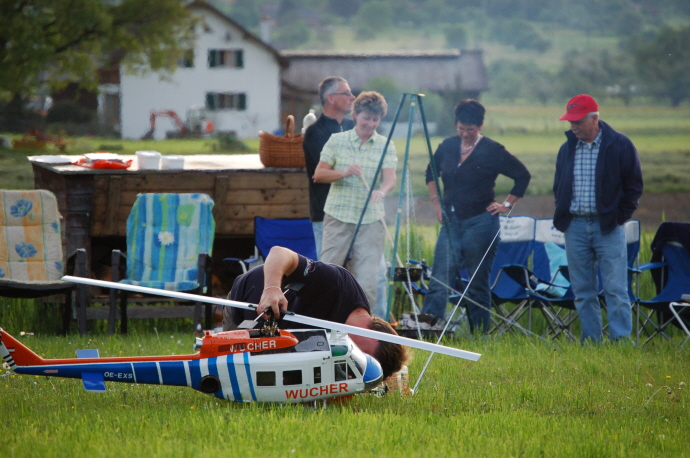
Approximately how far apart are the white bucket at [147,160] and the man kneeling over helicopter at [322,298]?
3702 mm

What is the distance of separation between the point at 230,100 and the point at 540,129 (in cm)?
1297

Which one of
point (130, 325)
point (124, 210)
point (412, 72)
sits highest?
point (412, 72)

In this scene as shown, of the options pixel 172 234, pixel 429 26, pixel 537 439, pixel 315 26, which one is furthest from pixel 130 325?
pixel 315 26

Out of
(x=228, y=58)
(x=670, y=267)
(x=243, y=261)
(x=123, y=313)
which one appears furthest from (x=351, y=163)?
(x=228, y=58)

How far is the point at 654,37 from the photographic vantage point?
18766 millimetres

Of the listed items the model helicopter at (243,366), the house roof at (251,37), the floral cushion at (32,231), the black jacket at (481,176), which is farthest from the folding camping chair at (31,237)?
the house roof at (251,37)

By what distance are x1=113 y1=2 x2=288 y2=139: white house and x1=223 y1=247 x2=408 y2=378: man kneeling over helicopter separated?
18.6 meters

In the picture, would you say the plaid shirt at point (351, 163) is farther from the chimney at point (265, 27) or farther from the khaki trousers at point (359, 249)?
the chimney at point (265, 27)

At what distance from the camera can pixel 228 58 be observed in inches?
1081

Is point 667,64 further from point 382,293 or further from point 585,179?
point 382,293

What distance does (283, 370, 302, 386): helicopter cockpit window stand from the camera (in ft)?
10.9

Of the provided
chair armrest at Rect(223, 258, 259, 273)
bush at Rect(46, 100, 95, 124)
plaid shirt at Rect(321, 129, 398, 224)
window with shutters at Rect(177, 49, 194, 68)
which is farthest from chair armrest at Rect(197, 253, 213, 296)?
window with shutters at Rect(177, 49, 194, 68)

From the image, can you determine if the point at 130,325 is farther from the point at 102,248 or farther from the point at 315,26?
the point at 315,26

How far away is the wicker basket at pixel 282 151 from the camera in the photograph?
7484mm
